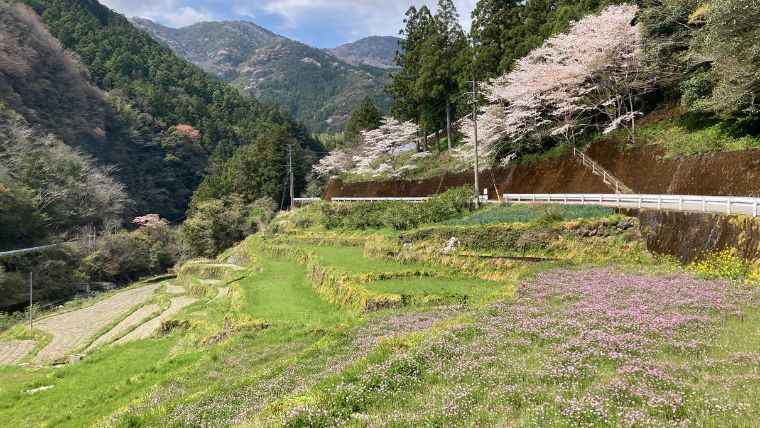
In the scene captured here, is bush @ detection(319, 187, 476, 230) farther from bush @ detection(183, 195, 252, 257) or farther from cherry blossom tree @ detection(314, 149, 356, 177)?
cherry blossom tree @ detection(314, 149, 356, 177)

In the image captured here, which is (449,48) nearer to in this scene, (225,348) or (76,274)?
(225,348)

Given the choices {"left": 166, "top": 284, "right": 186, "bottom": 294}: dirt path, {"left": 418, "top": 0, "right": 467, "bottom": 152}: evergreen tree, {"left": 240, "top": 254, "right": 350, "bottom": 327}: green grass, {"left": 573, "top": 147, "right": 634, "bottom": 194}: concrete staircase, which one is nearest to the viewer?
{"left": 240, "top": 254, "right": 350, "bottom": 327}: green grass

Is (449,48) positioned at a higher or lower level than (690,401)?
higher

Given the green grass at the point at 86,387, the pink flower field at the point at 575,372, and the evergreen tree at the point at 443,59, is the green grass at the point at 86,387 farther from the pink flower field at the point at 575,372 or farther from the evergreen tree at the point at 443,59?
the evergreen tree at the point at 443,59

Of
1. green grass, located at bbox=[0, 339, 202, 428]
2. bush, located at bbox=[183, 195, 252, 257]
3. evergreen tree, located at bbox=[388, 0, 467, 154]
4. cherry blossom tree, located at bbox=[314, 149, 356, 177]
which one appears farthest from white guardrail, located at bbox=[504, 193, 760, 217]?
Result: bush, located at bbox=[183, 195, 252, 257]

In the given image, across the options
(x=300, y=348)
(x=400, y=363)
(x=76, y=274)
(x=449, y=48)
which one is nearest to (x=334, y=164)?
(x=449, y=48)

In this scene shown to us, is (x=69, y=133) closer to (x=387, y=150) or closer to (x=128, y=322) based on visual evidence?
A: (x=387, y=150)

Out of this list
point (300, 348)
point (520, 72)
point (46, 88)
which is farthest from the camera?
point (46, 88)

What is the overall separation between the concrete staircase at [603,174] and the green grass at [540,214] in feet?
17.9

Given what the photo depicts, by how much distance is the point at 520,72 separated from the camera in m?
32.7

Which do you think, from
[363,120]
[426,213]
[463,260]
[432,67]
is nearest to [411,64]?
[432,67]

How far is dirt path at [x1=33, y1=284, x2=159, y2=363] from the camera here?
24.0 meters

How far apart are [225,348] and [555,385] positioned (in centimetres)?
1147

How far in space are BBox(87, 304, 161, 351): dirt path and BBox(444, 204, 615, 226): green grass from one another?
2176 cm
